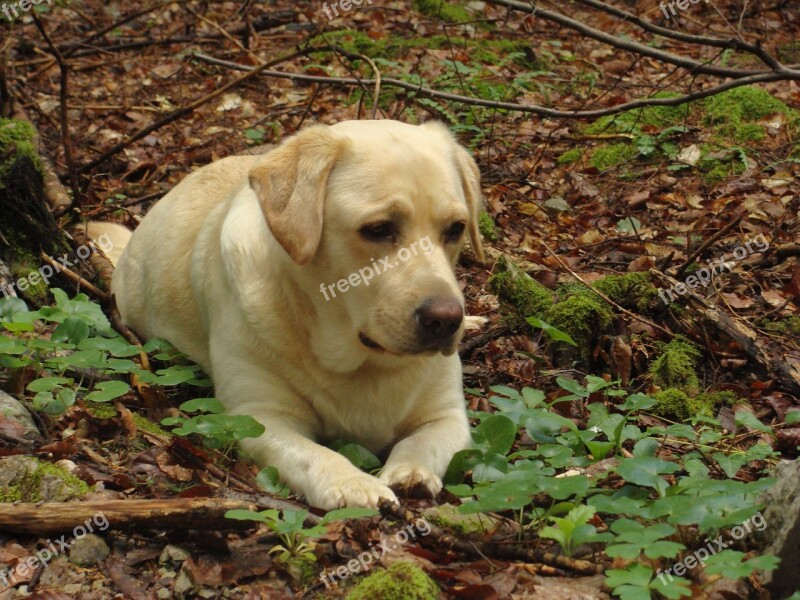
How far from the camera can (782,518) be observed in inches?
105

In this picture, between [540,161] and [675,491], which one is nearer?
[675,491]

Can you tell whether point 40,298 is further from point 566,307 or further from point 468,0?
point 468,0

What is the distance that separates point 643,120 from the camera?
8023mm

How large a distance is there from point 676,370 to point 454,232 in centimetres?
158

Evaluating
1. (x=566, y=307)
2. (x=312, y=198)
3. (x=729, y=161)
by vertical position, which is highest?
(x=312, y=198)

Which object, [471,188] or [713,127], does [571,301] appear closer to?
[471,188]

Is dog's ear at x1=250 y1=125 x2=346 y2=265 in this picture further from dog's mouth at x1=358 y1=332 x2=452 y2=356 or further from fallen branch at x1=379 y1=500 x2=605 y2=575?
fallen branch at x1=379 y1=500 x2=605 y2=575

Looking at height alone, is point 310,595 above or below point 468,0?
above

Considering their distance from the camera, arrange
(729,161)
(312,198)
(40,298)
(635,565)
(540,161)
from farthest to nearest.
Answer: (540,161) → (729,161) → (40,298) → (312,198) → (635,565)

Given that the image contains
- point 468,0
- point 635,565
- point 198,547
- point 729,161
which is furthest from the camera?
point 468,0

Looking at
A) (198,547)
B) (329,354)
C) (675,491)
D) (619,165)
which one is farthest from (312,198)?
(619,165)

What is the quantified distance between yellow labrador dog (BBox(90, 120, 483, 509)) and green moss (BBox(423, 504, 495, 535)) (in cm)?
29

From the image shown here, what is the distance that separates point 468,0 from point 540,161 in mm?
4333

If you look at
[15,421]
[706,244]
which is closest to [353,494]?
[15,421]
